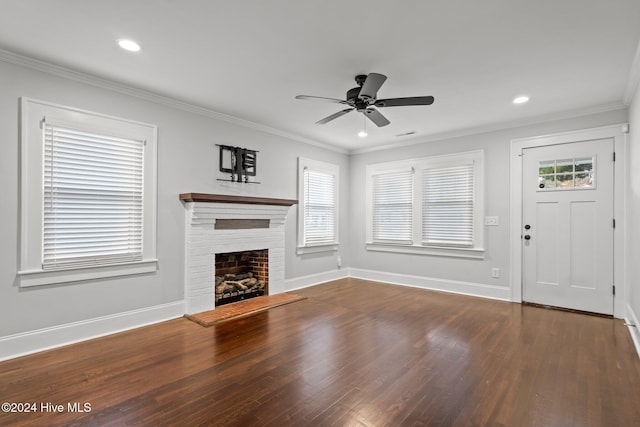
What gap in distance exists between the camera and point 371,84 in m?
2.67

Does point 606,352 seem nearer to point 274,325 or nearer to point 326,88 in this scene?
point 274,325

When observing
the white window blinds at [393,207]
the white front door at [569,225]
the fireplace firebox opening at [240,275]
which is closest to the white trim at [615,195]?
the white front door at [569,225]

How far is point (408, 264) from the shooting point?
5.58 meters

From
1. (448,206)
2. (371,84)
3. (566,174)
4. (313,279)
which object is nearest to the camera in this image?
(371,84)

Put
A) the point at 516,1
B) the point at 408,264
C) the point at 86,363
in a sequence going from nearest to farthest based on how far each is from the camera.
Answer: the point at 516,1 < the point at 86,363 < the point at 408,264

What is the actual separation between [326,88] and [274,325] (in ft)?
8.63

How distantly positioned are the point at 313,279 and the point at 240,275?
1.39 meters

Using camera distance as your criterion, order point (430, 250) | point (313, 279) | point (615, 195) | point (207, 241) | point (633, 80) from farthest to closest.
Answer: point (313, 279) → point (430, 250) → point (207, 241) → point (615, 195) → point (633, 80)

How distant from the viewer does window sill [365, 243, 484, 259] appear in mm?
4875

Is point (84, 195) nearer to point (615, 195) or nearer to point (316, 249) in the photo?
point (316, 249)

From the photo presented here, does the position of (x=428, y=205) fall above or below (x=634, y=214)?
above

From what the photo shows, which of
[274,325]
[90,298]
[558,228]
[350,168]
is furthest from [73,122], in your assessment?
[558,228]

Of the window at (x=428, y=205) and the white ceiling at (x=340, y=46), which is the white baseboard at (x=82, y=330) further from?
the window at (x=428, y=205)

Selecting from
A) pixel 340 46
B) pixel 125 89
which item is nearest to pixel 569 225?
pixel 340 46
